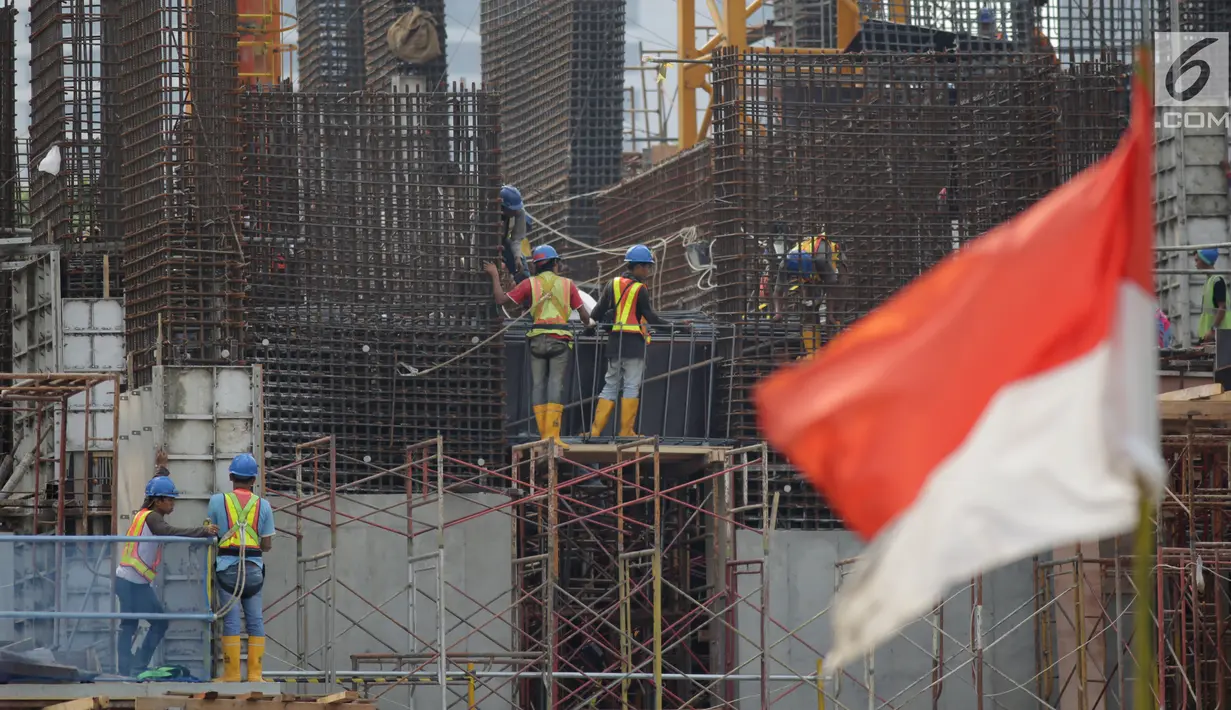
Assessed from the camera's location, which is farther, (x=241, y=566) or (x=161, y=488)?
(x=161, y=488)

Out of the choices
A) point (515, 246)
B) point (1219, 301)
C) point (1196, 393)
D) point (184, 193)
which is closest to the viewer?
point (1196, 393)

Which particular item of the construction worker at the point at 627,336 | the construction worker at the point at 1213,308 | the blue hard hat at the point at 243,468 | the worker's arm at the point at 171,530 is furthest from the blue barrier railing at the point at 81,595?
the construction worker at the point at 1213,308

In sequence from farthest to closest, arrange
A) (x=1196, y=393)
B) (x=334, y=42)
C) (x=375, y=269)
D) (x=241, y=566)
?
(x=334, y=42), (x=375, y=269), (x=1196, y=393), (x=241, y=566)

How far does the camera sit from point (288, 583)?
26.3 m

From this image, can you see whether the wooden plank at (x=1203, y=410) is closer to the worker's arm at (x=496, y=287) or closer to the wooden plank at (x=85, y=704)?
the worker's arm at (x=496, y=287)

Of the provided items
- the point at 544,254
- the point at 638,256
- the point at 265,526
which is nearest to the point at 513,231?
the point at 544,254

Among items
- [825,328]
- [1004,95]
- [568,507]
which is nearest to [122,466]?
[568,507]

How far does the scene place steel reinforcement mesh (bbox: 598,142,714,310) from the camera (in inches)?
1321

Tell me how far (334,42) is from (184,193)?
16340mm

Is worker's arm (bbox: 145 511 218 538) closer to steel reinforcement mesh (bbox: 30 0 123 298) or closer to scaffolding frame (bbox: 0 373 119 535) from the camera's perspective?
scaffolding frame (bbox: 0 373 119 535)

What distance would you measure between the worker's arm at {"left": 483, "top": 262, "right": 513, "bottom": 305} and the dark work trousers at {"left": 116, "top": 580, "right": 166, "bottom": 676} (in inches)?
280

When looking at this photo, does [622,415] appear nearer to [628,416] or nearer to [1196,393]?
[628,416]

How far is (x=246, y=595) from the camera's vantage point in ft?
72.7

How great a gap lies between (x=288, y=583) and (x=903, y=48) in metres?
14.0
